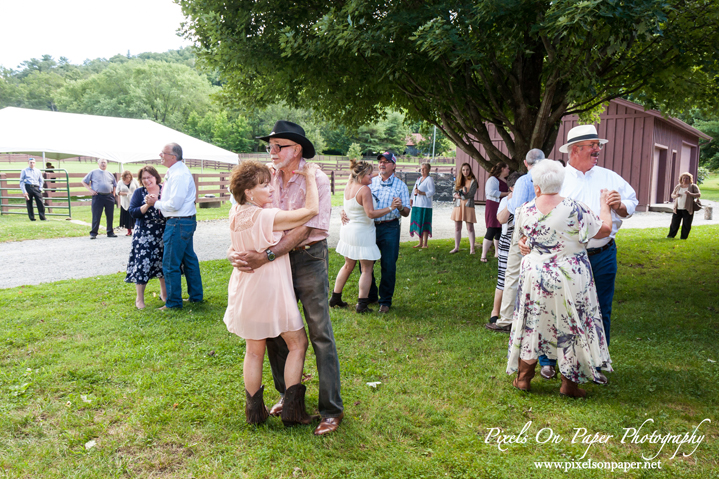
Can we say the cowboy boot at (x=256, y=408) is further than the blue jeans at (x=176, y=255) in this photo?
No

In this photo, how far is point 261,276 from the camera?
11.0 feet

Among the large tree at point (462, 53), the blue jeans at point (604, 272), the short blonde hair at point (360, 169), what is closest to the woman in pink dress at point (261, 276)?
the blue jeans at point (604, 272)

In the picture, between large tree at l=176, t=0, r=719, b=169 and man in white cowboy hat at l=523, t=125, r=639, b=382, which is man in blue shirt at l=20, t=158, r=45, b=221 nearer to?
large tree at l=176, t=0, r=719, b=169

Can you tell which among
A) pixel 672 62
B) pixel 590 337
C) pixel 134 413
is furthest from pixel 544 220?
pixel 672 62

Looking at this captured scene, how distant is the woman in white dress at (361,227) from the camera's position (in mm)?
6297

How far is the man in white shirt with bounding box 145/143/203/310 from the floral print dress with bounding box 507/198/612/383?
407 centimetres

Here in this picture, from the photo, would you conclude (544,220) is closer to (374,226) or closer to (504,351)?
(504,351)

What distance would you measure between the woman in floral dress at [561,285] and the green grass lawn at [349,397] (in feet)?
1.33

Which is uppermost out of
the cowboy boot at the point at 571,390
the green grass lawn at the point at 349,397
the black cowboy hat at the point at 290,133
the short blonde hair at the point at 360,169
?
the black cowboy hat at the point at 290,133

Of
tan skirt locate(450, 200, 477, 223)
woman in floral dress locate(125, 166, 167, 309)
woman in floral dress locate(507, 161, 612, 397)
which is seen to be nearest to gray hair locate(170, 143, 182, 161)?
woman in floral dress locate(125, 166, 167, 309)

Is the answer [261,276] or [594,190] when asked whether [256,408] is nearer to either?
[261,276]

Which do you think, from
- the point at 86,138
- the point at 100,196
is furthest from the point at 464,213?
the point at 86,138

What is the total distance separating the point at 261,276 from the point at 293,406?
3.16 feet

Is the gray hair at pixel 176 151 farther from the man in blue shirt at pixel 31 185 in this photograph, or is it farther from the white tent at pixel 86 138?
the white tent at pixel 86 138
